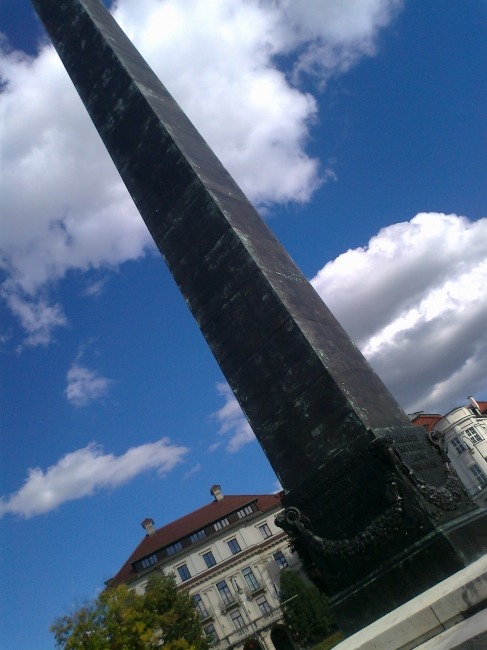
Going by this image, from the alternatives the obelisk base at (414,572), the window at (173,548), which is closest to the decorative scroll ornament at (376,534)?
the obelisk base at (414,572)

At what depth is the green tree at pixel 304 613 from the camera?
3197 cm

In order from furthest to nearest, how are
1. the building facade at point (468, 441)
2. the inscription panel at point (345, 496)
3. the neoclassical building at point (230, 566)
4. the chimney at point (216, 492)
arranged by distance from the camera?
1. the chimney at point (216, 492)
2. the building facade at point (468, 441)
3. the neoclassical building at point (230, 566)
4. the inscription panel at point (345, 496)

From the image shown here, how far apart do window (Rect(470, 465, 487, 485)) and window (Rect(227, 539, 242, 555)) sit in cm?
2100

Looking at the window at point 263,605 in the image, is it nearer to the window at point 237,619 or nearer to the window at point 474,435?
the window at point 237,619

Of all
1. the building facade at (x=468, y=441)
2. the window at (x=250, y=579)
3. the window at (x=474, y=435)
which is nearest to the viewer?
the window at (x=250, y=579)

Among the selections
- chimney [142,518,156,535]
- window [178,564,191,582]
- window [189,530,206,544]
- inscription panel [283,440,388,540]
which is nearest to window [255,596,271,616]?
window [178,564,191,582]

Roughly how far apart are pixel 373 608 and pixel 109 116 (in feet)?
25.2

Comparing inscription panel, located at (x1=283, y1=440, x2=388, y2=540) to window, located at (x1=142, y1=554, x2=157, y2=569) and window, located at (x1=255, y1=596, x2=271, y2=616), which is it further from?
window, located at (x1=142, y1=554, x2=157, y2=569)

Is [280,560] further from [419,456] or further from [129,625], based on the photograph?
[419,456]

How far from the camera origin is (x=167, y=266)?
6445 millimetres

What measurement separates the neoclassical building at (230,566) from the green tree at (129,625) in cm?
786

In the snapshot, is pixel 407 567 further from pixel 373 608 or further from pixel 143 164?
pixel 143 164

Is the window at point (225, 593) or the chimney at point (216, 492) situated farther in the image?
the chimney at point (216, 492)

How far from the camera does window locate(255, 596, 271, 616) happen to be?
36.2 meters
